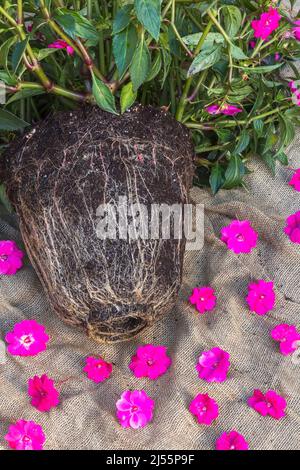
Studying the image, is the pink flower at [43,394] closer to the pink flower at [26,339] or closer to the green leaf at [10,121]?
the pink flower at [26,339]

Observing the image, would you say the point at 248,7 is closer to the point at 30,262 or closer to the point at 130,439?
the point at 30,262

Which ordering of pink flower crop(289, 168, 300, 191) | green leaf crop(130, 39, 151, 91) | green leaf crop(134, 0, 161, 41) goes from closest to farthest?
1. green leaf crop(134, 0, 161, 41)
2. green leaf crop(130, 39, 151, 91)
3. pink flower crop(289, 168, 300, 191)

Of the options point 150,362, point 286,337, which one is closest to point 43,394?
point 150,362

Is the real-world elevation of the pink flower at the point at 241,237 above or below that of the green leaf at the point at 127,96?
below

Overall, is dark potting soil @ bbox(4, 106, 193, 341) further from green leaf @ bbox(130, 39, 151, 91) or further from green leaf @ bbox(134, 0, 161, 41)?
green leaf @ bbox(134, 0, 161, 41)

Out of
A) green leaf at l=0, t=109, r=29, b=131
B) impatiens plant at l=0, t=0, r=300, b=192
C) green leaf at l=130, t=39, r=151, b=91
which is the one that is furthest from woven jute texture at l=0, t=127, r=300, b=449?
green leaf at l=130, t=39, r=151, b=91

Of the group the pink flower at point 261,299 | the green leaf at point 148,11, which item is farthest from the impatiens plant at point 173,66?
the pink flower at point 261,299

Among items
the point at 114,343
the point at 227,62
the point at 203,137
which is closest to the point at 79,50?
the point at 227,62

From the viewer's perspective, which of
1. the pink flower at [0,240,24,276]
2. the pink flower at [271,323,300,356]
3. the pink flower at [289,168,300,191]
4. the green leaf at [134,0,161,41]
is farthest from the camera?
the pink flower at [289,168,300,191]
